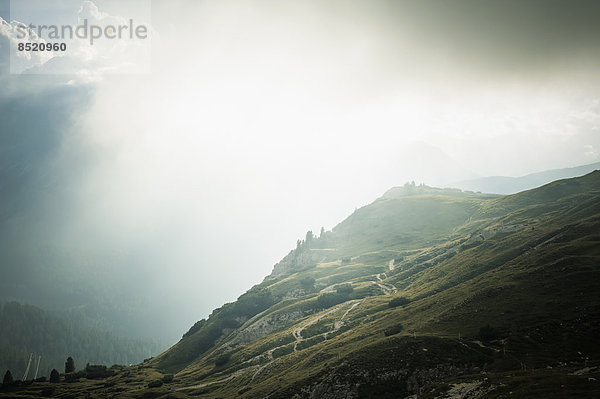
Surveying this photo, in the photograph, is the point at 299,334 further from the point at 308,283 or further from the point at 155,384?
the point at 308,283

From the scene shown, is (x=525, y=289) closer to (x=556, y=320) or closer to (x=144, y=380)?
(x=556, y=320)

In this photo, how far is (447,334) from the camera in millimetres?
62844

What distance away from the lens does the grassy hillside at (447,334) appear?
160ft

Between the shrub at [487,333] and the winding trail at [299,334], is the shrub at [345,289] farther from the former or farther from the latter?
the shrub at [487,333]

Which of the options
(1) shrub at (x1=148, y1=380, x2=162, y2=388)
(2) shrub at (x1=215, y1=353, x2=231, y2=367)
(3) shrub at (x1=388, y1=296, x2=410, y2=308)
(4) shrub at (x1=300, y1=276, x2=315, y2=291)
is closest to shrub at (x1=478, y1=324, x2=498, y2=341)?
(3) shrub at (x1=388, y1=296, x2=410, y2=308)

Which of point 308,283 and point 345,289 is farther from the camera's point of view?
point 308,283

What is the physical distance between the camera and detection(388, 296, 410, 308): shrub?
102m

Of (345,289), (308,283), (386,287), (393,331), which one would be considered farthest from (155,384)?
(386,287)

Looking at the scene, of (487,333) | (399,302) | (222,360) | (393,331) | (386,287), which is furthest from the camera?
(386,287)

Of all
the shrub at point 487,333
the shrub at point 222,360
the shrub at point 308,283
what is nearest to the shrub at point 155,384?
the shrub at point 222,360

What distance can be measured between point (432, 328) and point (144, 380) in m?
118

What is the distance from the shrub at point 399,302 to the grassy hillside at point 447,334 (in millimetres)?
914

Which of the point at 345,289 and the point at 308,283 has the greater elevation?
the point at 345,289

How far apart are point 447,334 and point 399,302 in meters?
42.0
